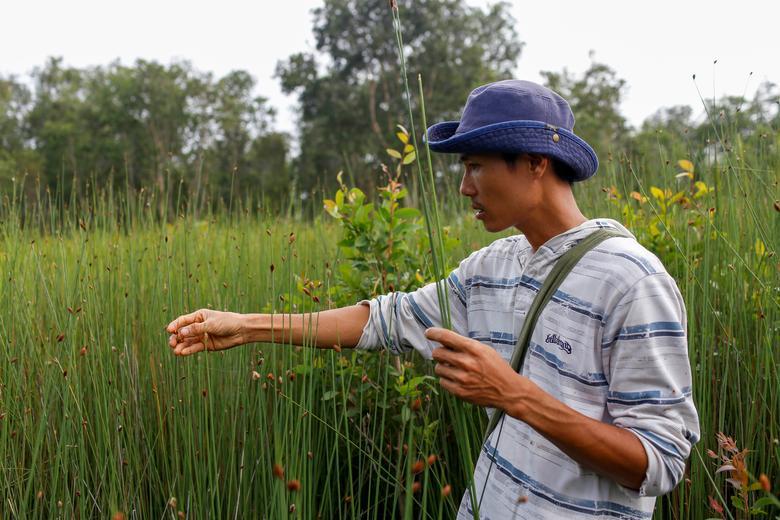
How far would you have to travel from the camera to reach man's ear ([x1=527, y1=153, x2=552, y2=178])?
146cm

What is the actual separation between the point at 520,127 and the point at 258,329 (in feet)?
2.80

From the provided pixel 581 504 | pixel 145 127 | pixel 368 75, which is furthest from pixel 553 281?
pixel 145 127

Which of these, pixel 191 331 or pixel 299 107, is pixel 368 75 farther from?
pixel 191 331

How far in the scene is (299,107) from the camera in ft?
88.9

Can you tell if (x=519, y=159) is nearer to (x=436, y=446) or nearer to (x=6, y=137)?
(x=436, y=446)

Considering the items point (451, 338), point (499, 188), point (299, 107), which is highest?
point (299, 107)

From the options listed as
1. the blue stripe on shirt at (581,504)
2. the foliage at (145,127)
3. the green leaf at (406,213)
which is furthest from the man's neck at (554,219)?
the foliage at (145,127)

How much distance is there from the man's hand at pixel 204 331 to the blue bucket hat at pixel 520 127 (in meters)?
0.71

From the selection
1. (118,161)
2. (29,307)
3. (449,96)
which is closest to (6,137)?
(118,161)

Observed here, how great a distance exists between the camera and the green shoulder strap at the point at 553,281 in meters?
1.42

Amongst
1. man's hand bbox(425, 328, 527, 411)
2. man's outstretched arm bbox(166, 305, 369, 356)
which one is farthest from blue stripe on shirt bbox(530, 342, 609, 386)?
man's outstretched arm bbox(166, 305, 369, 356)

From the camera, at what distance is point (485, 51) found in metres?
29.9

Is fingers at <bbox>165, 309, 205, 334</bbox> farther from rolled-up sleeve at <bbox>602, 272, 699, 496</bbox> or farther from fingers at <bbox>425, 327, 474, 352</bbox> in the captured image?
rolled-up sleeve at <bbox>602, 272, 699, 496</bbox>

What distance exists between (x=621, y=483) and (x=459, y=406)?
397mm
